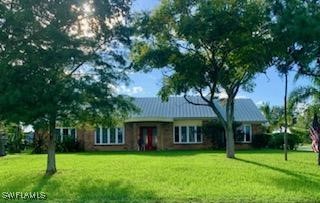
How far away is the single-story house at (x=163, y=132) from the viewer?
46.7 m

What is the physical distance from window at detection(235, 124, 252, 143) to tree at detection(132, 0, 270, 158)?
1501cm

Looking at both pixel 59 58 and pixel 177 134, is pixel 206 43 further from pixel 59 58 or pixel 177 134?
pixel 177 134

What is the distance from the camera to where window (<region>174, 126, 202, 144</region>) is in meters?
47.5

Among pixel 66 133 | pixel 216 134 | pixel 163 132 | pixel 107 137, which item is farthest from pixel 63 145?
pixel 216 134

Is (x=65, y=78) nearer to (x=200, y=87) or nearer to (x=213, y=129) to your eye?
(x=200, y=87)

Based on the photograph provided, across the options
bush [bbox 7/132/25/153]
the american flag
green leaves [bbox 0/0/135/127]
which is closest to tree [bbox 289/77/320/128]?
the american flag

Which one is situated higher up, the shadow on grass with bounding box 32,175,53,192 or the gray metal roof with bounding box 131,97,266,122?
the gray metal roof with bounding box 131,97,266,122

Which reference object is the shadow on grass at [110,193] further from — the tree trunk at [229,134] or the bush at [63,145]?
the bush at [63,145]

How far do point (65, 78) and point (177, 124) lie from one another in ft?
92.7

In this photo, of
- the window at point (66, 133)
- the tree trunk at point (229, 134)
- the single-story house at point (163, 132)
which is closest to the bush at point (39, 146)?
the window at point (66, 133)

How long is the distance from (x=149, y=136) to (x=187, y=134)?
11.0ft

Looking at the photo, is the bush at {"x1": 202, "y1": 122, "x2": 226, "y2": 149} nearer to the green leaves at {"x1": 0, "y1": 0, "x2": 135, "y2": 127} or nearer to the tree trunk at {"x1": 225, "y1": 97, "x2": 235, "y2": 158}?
the tree trunk at {"x1": 225, "y1": 97, "x2": 235, "y2": 158}

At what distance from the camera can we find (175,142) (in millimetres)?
47281

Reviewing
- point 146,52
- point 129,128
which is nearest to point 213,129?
point 129,128
